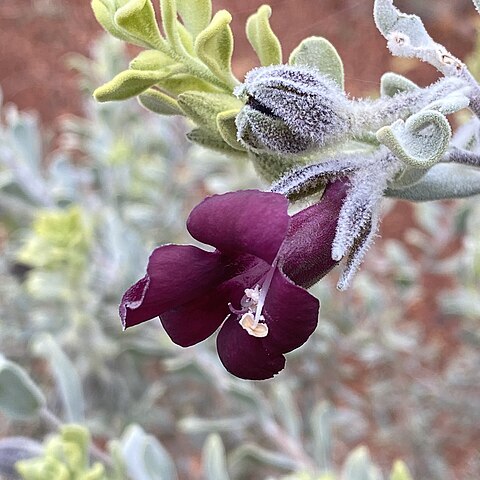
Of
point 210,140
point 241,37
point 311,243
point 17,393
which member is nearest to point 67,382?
point 17,393

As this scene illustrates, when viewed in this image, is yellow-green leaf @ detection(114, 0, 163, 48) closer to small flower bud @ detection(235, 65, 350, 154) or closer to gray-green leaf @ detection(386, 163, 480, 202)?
small flower bud @ detection(235, 65, 350, 154)

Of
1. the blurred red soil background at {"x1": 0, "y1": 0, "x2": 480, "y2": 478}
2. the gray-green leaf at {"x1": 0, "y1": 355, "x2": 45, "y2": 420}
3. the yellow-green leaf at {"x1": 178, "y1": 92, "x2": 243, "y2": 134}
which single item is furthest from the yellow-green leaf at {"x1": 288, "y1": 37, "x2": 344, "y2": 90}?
the blurred red soil background at {"x1": 0, "y1": 0, "x2": 480, "y2": 478}

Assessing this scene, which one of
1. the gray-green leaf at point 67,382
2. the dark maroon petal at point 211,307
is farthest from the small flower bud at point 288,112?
the gray-green leaf at point 67,382

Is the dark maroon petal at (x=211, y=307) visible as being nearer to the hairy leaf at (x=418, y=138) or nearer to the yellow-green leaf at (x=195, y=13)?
the hairy leaf at (x=418, y=138)

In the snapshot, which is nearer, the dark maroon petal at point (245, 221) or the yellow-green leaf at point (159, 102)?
the dark maroon petal at point (245, 221)

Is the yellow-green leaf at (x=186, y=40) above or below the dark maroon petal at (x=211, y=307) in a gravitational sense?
above

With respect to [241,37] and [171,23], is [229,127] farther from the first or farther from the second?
[241,37]

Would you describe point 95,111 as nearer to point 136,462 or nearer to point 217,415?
point 217,415
